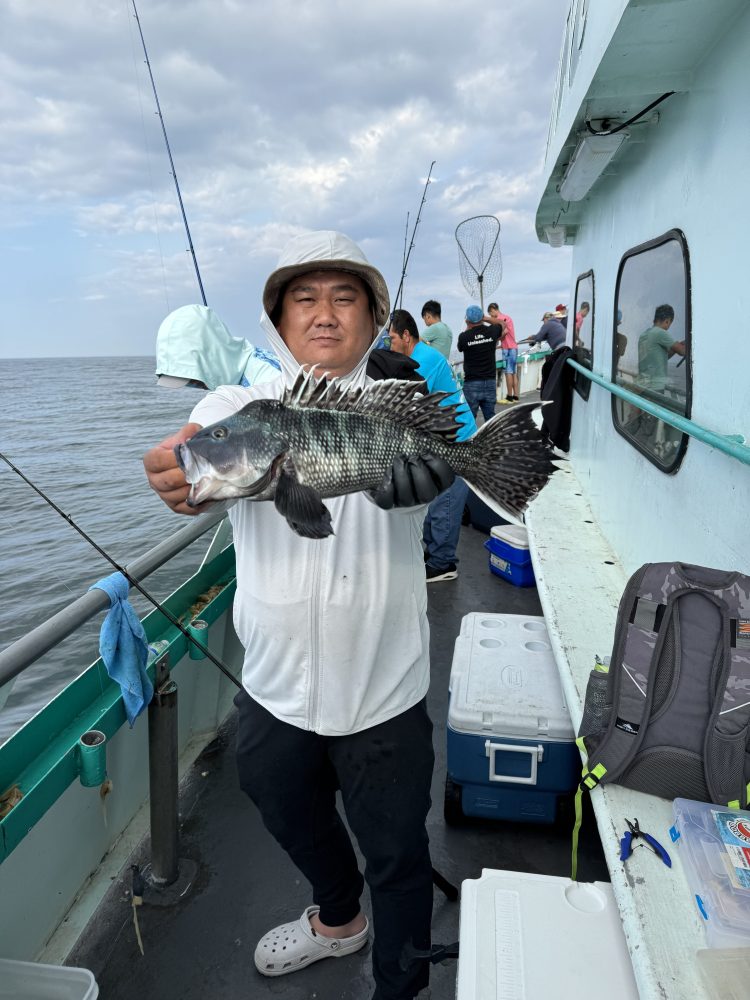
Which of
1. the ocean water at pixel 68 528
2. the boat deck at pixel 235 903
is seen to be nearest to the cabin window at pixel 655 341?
the boat deck at pixel 235 903

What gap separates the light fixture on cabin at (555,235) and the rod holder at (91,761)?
7331 millimetres

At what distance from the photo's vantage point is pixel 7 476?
19266 millimetres

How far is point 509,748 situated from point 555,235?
6.86 metres

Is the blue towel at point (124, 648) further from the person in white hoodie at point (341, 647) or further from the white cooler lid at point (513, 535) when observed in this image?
the white cooler lid at point (513, 535)

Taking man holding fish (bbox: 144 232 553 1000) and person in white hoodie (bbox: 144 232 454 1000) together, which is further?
person in white hoodie (bbox: 144 232 454 1000)

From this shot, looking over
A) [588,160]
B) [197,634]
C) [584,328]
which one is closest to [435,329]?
[584,328]

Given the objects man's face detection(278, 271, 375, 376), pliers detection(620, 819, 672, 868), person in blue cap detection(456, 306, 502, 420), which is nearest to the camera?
pliers detection(620, 819, 672, 868)

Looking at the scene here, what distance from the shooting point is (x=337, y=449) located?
1.82 m

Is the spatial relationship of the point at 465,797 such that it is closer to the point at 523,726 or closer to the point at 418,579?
the point at 523,726

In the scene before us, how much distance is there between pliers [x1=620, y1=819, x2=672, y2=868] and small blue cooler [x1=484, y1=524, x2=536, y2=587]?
13.6 ft

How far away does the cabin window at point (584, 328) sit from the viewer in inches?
248

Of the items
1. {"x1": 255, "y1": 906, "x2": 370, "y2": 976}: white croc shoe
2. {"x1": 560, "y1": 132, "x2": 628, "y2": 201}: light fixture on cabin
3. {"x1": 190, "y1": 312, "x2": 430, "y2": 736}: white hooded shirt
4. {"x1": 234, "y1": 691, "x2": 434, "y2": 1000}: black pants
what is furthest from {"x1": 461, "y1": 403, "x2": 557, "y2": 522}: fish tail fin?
{"x1": 560, "y1": 132, "x2": 628, "y2": 201}: light fixture on cabin

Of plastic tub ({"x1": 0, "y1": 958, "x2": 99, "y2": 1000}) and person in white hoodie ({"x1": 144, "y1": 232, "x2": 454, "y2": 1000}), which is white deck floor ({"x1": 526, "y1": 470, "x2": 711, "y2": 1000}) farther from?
plastic tub ({"x1": 0, "y1": 958, "x2": 99, "y2": 1000})

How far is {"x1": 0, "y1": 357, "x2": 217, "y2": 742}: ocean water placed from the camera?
862cm
